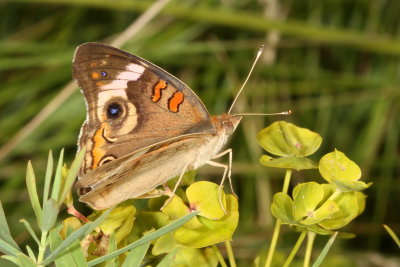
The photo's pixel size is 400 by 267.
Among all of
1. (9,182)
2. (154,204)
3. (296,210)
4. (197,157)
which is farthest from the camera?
(9,182)

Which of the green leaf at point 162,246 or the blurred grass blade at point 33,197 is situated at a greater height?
the blurred grass blade at point 33,197

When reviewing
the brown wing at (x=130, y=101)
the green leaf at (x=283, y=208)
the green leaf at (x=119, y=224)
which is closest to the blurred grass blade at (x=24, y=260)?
the green leaf at (x=119, y=224)

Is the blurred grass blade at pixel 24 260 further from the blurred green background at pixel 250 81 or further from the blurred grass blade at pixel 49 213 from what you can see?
the blurred green background at pixel 250 81

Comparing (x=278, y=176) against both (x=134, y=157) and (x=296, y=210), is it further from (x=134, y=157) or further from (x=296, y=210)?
(x=296, y=210)

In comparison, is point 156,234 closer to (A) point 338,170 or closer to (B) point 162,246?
(B) point 162,246

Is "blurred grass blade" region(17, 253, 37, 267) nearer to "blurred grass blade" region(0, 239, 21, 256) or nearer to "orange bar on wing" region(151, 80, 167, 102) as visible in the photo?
"blurred grass blade" region(0, 239, 21, 256)

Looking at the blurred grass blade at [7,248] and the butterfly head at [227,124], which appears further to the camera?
the butterfly head at [227,124]

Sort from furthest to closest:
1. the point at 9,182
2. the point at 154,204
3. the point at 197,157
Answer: the point at 9,182
the point at 197,157
the point at 154,204

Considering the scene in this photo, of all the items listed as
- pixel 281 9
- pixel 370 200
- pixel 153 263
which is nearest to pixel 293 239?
pixel 370 200
